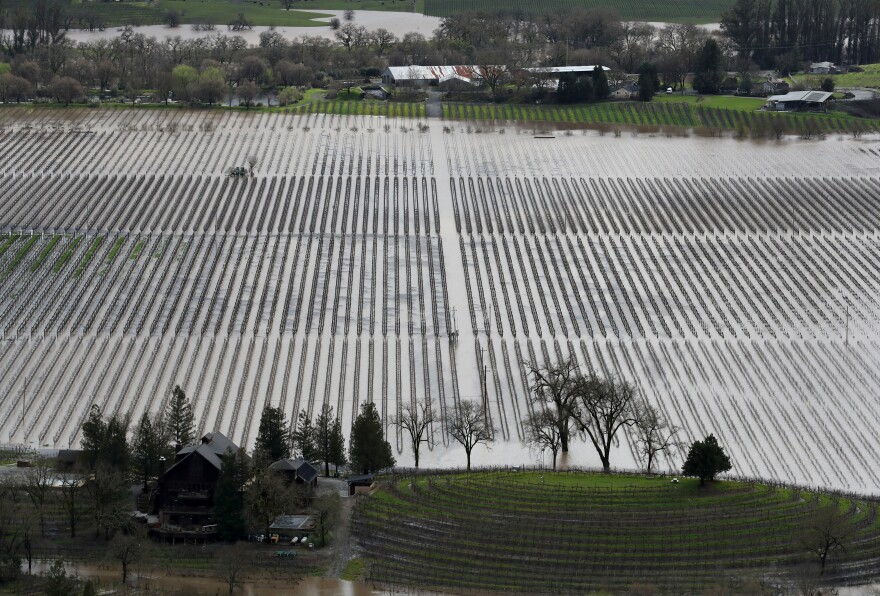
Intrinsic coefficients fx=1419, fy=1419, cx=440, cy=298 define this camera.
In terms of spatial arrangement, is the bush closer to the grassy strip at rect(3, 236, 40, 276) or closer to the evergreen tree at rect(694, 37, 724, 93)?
the evergreen tree at rect(694, 37, 724, 93)

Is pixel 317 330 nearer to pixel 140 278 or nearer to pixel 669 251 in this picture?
pixel 140 278

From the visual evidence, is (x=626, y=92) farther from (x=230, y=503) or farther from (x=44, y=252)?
(x=230, y=503)

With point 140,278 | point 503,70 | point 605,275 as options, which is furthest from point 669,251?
point 503,70

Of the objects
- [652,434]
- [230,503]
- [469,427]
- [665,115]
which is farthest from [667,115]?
[230,503]

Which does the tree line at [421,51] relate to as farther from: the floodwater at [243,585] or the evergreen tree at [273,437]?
the floodwater at [243,585]

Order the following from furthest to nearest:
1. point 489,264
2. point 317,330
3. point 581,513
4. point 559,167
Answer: point 559,167, point 489,264, point 317,330, point 581,513

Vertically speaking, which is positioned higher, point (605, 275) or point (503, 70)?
point (503, 70)

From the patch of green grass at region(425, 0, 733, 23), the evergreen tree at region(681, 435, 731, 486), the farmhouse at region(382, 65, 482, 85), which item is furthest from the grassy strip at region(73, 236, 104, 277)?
the patch of green grass at region(425, 0, 733, 23)
